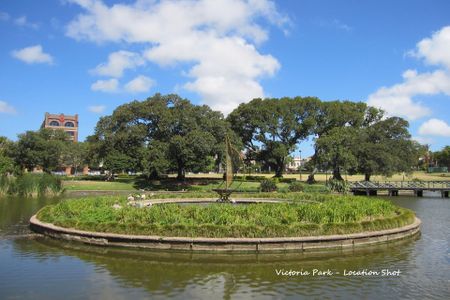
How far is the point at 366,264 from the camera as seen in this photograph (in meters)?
15.9

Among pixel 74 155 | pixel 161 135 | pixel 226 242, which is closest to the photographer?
pixel 226 242

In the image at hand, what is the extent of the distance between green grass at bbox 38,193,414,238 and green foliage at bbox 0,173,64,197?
86.0 feet

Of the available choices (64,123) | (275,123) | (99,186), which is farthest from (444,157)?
(64,123)

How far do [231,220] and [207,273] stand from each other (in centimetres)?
475

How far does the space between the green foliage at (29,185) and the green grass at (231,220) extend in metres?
26.2

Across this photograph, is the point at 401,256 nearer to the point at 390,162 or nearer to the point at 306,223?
the point at 306,223

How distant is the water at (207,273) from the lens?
12250mm

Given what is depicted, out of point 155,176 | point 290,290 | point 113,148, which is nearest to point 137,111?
point 113,148

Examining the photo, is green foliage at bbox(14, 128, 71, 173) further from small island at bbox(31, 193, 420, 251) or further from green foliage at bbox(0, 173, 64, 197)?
small island at bbox(31, 193, 420, 251)

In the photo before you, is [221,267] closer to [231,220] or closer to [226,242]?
[226,242]

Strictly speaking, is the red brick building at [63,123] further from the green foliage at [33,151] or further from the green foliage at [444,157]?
the green foliage at [444,157]

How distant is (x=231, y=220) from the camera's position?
62.3 ft

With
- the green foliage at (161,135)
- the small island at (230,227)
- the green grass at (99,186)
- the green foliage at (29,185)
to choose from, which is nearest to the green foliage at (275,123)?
the green foliage at (161,135)

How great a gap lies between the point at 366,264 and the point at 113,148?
58.5 m
